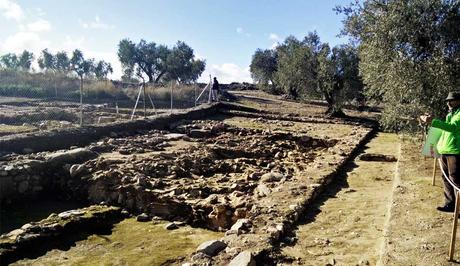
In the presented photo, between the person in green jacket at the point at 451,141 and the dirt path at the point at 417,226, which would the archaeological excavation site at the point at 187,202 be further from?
the person in green jacket at the point at 451,141

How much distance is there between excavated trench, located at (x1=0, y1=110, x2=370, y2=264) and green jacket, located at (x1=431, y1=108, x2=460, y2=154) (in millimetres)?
2535

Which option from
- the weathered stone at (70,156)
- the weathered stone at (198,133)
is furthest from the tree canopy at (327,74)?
the weathered stone at (70,156)

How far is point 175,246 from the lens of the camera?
7.11 m

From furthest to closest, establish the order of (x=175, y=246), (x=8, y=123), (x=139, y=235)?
1. (x=8, y=123)
2. (x=139, y=235)
3. (x=175, y=246)

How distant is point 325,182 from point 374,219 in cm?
220

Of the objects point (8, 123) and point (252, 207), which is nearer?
point (252, 207)

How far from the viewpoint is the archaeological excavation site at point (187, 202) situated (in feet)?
20.4

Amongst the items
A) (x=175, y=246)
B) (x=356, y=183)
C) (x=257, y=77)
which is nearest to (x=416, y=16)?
(x=356, y=183)

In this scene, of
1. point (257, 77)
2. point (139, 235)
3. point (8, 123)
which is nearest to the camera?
point (139, 235)

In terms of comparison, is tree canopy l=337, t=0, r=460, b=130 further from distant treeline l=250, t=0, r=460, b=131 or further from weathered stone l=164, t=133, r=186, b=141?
weathered stone l=164, t=133, r=186, b=141

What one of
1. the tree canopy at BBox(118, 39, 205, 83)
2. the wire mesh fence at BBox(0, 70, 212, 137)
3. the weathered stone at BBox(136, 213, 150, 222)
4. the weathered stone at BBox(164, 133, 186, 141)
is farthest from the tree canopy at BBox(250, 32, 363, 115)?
the tree canopy at BBox(118, 39, 205, 83)

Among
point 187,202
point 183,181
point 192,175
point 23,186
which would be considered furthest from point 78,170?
point 187,202

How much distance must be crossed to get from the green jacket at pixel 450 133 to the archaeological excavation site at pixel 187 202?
4.36 feet

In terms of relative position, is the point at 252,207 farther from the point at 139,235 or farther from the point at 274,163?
the point at 274,163
